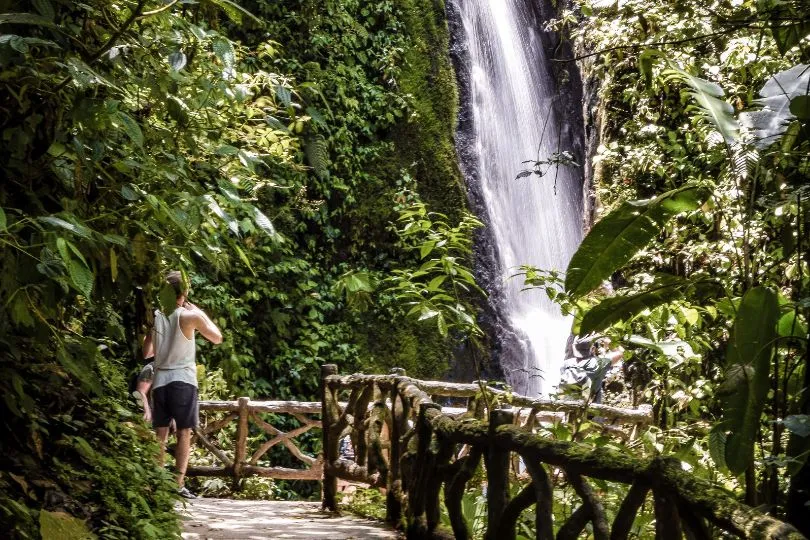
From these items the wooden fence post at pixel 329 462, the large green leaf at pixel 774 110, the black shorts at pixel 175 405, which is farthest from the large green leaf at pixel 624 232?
the wooden fence post at pixel 329 462

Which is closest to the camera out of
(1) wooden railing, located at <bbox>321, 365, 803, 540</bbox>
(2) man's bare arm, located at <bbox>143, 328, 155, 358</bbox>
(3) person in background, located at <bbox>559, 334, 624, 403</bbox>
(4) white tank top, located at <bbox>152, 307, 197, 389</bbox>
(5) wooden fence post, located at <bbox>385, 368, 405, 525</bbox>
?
(1) wooden railing, located at <bbox>321, 365, 803, 540</bbox>

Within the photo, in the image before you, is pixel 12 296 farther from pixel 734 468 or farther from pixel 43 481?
pixel 734 468

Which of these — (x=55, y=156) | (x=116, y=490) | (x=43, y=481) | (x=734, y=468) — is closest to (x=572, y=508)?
(x=734, y=468)

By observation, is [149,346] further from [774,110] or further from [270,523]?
[774,110]

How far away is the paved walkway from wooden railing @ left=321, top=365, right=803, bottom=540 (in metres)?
0.30

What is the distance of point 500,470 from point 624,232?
4.36ft

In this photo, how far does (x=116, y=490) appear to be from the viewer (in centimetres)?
443

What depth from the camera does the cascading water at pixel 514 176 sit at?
16.6 meters

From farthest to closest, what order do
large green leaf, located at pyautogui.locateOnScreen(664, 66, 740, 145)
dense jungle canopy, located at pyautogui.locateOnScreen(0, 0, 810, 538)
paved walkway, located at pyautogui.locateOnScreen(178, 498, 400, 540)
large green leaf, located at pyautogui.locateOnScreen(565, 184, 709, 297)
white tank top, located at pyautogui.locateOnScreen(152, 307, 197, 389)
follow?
white tank top, located at pyautogui.locateOnScreen(152, 307, 197, 389), paved walkway, located at pyautogui.locateOnScreen(178, 498, 400, 540), large green leaf, located at pyautogui.locateOnScreen(565, 184, 709, 297), large green leaf, located at pyautogui.locateOnScreen(664, 66, 740, 145), dense jungle canopy, located at pyautogui.locateOnScreen(0, 0, 810, 538)

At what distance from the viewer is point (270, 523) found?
7.23 metres

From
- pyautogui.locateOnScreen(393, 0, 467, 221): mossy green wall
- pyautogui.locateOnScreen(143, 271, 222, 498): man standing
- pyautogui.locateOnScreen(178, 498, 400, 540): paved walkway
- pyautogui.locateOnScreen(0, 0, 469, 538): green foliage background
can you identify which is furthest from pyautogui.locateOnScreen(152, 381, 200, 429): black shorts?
pyautogui.locateOnScreen(393, 0, 467, 221): mossy green wall

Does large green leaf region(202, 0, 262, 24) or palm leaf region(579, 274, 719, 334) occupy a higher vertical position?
large green leaf region(202, 0, 262, 24)

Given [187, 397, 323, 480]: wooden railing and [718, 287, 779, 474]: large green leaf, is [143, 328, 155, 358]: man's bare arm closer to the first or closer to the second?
[187, 397, 323, 480]: wooden railing

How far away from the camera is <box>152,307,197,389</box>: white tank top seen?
753 cm
